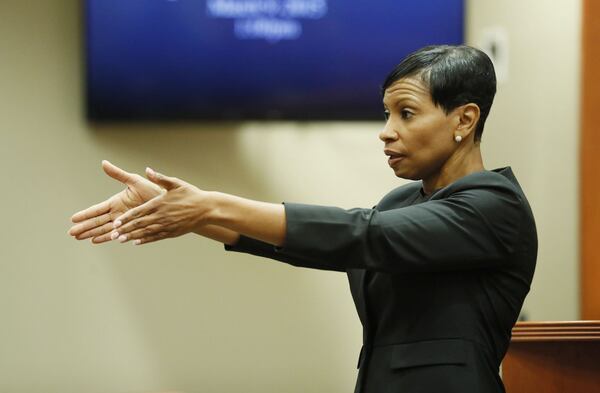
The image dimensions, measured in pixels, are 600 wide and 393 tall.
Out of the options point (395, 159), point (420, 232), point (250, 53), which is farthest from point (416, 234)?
point (250, 53)

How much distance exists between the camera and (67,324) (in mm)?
3377

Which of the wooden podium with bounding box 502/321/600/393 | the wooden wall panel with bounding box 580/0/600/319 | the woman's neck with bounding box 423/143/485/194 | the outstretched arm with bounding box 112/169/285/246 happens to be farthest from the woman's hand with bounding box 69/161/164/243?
the wooden wall panel with bounding box 580/0/600/319

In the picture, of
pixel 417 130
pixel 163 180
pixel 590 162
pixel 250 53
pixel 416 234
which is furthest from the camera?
pixel 590 162

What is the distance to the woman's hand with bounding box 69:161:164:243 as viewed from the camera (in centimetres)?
175

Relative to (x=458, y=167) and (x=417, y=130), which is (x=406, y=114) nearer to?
(x=417, y=130)

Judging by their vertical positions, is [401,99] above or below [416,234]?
Answer: above

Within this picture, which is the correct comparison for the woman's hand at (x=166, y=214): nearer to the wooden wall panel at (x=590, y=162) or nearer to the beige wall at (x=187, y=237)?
the beige wall at (x=187, y=237)

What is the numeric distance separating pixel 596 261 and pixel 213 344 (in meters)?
1.48

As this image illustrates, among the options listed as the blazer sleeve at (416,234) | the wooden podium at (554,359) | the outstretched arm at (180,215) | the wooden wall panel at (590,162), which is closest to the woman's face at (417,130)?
the blazer sleeve at (416,234)

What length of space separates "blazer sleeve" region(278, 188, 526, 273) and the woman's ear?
139 millimetres

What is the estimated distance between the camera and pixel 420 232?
5.54 ft

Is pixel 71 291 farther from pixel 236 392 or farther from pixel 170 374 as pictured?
pixel 236 392

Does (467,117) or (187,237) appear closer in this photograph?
(467,117)

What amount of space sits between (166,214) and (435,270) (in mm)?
497
